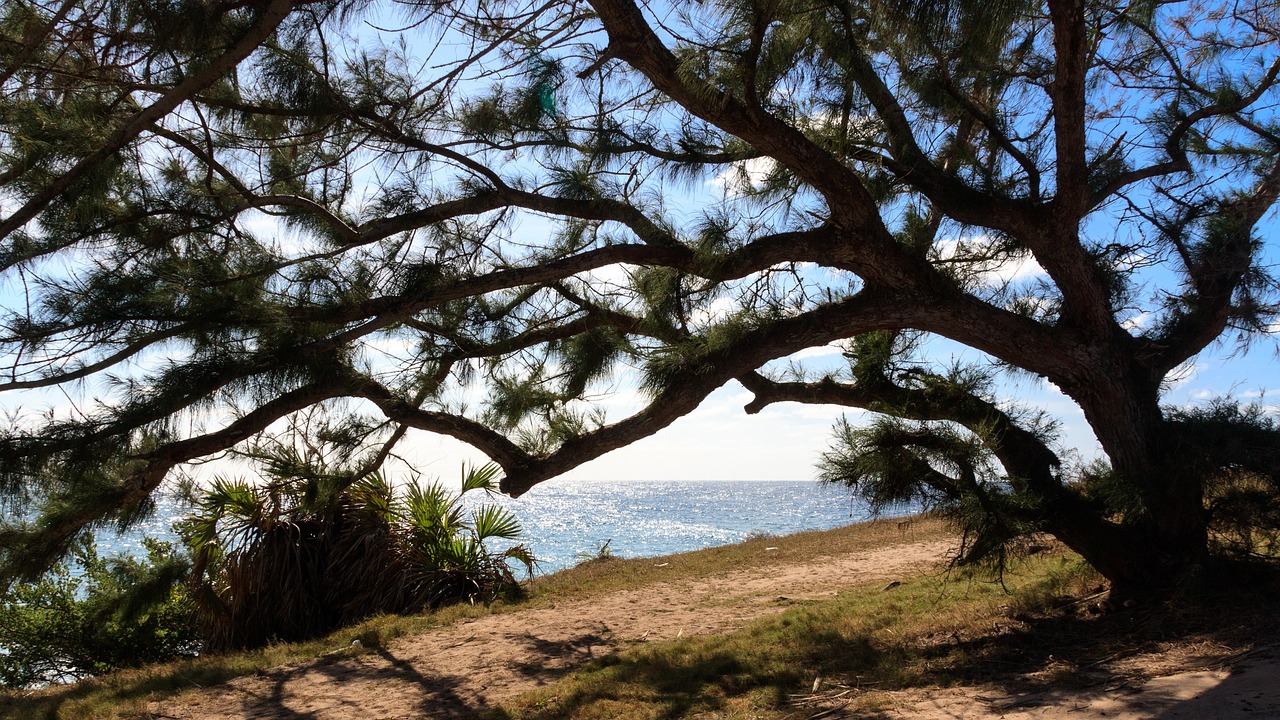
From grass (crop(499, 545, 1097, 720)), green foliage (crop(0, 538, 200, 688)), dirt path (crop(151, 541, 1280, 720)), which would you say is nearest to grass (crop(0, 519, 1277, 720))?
grass (crop(499, 545, 1097, 720))

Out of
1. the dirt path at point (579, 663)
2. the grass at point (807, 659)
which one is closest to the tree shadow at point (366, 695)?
the dirt path at point (579, 663)

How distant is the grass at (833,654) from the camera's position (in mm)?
3832

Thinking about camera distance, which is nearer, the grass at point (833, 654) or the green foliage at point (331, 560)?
the grass at point (833, 654)

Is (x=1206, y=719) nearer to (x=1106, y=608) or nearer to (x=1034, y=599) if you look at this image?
(x=1106, y=608)

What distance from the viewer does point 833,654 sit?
467 cm

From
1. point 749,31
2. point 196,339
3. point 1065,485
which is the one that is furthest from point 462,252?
Result: point 1065,485

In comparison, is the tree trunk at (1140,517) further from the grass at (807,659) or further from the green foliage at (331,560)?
the green foliage at (331,560)

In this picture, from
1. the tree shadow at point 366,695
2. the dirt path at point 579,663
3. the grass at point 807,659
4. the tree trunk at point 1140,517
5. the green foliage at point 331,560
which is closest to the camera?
the dirt path at point 579,663

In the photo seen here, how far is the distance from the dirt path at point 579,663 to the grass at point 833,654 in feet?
0.86

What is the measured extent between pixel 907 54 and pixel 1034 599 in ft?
11.3

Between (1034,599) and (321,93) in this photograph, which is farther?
(1034,599)

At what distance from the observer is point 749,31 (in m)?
3.54

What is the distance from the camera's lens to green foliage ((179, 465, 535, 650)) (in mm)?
7508

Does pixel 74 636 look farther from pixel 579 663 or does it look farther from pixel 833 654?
pixel 833 654
